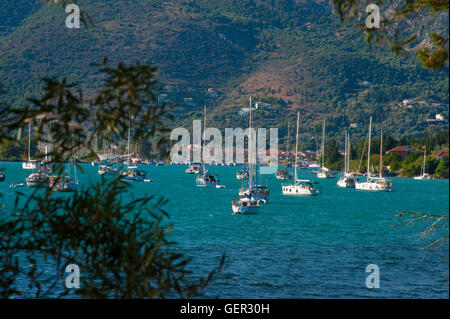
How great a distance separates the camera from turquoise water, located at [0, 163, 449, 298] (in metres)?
17.0

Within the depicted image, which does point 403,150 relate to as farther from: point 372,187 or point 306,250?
point 306,250

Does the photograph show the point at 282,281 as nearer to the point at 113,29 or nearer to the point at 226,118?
the point at 226,118

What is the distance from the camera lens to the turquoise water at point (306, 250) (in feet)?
55.6

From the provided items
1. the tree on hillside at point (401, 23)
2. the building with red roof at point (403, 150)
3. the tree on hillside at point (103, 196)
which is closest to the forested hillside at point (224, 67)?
the building with red roof at point (403, 150)

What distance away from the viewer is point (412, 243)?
28516mm

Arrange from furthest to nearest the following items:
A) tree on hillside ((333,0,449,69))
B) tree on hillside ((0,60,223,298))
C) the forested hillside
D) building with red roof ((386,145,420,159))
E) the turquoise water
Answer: the forested hillside → building with red roof ((386,145,420,159)) → the turquoise water → tree on hillside ((333,0,449,69)) → tree on hillside ((0,60,223,298))

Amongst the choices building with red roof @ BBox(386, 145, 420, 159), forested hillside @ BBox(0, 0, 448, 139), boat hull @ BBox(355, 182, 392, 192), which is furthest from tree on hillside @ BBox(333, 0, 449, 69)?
forested hillside @ BBox(0, 0, 448, 139)

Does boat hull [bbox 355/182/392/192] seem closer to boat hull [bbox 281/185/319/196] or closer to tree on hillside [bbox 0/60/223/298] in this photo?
boat hull [bbox 281/185/319/196]

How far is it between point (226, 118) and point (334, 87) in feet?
118

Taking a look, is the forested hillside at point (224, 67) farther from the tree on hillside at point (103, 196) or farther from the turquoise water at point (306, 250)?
the tree on hillside at point (103, 196)

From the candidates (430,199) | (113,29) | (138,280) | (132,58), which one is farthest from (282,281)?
(113,29)

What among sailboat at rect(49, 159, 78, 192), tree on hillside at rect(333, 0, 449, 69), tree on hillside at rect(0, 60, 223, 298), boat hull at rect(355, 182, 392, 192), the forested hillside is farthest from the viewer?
the forested hillside

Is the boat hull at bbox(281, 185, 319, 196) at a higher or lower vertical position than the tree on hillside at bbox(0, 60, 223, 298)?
lower

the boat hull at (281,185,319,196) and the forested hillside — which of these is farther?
the forested hillside
